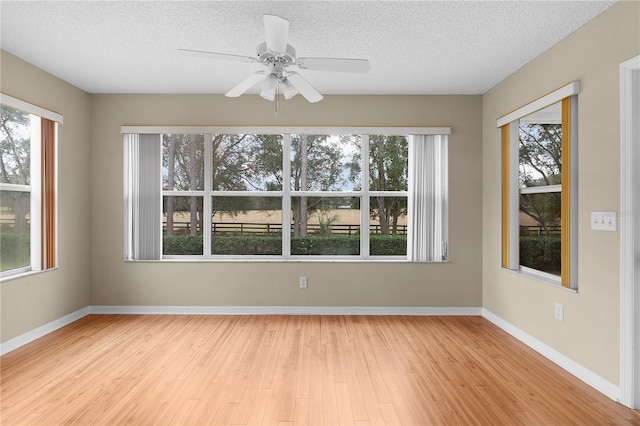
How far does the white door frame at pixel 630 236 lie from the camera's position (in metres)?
2.39

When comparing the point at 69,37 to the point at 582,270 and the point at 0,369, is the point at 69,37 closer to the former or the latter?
the point at 0,369

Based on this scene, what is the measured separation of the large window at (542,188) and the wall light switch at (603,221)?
0.28m

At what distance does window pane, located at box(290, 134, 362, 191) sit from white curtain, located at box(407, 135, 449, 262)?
0.70 metres

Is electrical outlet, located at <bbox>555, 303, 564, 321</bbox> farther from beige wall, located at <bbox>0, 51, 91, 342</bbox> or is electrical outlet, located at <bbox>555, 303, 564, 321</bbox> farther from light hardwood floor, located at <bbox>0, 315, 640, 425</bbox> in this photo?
beige wall, located at <bbox>0, 51, 91, 342</bbox>

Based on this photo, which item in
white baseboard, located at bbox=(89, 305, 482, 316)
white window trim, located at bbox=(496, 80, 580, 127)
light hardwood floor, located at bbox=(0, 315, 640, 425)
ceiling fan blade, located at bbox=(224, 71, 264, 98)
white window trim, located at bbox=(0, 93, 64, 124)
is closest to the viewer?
light hardwood floor, located at bbox=(0, 315, 640, 425)

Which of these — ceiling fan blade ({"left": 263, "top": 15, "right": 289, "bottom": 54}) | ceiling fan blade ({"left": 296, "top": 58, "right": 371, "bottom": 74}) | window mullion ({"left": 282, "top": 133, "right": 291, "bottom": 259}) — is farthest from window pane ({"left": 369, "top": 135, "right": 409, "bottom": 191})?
ceiling fan blade ({"left": 263, "top": 15, "right": 289, "bottom": 54})

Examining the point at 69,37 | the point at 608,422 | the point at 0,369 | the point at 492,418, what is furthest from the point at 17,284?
the point at 608,422

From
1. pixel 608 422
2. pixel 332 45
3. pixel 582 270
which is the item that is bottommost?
pixel 608 422

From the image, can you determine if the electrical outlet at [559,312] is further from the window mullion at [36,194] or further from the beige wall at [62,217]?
the window mullion at [36,194]

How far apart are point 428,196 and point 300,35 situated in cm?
247

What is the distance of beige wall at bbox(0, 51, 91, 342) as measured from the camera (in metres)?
3.35

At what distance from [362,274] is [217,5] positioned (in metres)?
3.17

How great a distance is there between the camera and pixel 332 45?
3119 millimetres

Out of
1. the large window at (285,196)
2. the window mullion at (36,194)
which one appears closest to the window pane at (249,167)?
the large window at (285,196)
